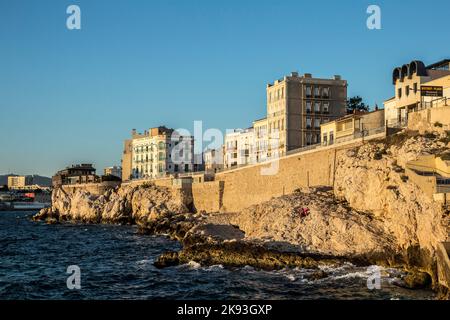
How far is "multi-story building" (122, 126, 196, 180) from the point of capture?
129m

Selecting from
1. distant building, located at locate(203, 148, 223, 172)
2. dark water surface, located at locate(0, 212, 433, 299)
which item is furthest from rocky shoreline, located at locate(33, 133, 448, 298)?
distant building, located at locate(203, 148, 223, 172)

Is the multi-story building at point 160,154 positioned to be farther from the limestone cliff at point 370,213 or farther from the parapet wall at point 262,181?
the limestone cliff at point 370,213

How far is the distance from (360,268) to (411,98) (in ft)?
83.8

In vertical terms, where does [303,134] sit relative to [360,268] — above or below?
above

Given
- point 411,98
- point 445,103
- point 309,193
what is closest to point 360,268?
point 309,193

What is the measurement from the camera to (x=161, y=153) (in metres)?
129

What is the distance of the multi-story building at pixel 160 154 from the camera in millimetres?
128875

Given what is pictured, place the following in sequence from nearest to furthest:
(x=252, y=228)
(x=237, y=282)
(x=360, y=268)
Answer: (x=237, y=282) → (x=360, y=268) → (x=252, y=228)

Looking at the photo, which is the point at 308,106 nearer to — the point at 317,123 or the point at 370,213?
the point at 317,123

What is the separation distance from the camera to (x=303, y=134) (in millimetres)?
82375

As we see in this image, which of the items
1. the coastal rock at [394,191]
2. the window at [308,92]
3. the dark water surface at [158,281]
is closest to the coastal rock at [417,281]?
the dark water surface at [158,281]

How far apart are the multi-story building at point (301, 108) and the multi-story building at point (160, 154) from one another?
47.1 meters

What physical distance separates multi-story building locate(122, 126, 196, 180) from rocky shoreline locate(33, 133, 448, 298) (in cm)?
7515

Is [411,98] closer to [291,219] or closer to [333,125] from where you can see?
[333,125]
